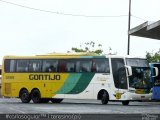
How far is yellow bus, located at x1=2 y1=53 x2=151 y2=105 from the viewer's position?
32219 mm

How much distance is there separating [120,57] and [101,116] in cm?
1965

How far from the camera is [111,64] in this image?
3244cm

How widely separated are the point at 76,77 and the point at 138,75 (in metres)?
3.73

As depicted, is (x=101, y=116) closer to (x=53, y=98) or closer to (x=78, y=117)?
(x=78, y=117)

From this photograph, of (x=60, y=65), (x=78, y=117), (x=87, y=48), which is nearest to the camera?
(x=78, y=117)

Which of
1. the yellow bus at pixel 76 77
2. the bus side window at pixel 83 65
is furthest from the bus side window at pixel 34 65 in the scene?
the bus side window at pixel 83 65

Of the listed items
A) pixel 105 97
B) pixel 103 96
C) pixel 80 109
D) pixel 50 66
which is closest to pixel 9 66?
pixel 50 66

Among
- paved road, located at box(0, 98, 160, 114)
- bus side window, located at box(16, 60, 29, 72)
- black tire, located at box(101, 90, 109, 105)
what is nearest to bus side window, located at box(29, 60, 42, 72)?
bus side window, located at box(16, 60, 29, 72)

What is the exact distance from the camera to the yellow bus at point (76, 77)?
32.2 m

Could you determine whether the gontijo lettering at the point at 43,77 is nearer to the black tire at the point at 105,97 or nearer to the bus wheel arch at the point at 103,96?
the bus wheel arch at the point at 103,96

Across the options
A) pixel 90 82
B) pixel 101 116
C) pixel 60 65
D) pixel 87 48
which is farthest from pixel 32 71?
pixel 87 48

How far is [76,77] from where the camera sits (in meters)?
33.6

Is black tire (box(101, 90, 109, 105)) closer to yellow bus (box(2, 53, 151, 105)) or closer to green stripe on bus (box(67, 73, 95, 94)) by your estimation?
yellow bus (box(2, 53, 151, 105))

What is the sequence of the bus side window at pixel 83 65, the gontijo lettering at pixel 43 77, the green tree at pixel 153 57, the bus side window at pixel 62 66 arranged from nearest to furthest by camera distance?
the bus side window at pixel 83 65
the bus side window at pixel 62 66
the gontijo lettering at pixel 43 77
the green tree at pixel 153 57
